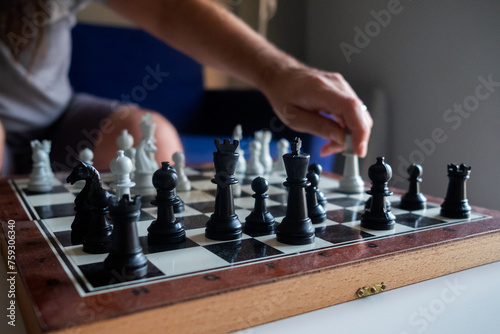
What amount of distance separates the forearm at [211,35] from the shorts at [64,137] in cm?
48

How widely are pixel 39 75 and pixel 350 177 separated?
1.62m

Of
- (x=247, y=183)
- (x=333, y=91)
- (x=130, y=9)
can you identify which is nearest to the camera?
Answer: (x=333, y=91)

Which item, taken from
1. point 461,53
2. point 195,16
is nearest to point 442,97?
point 461,53

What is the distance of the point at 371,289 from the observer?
908mm

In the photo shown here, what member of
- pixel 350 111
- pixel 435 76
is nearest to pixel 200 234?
pixel 350 111

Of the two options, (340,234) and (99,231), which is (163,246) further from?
(340,234)

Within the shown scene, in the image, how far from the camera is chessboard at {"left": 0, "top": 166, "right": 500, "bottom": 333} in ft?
2.32

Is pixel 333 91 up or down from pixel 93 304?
up

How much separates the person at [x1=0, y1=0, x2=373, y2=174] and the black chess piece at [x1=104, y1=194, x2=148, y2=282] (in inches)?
35.3

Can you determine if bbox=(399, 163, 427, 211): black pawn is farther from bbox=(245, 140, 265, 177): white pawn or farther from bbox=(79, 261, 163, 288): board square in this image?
bbox=(79, 261, 163, 288): board square

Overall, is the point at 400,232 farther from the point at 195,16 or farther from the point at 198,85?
the point at 198,85

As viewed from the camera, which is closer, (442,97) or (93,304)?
(93,304)

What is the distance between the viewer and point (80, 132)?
2373 millimetres

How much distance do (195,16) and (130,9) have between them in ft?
1.33
